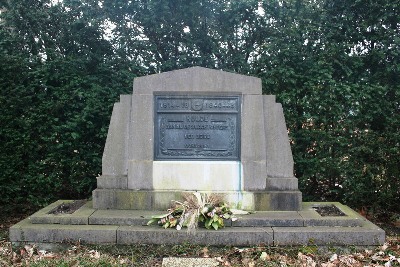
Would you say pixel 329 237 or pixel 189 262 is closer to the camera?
pixel 189 262

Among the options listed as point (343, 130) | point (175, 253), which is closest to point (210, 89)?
point (175, 253)

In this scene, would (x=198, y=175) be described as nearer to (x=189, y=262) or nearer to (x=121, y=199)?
(x=121, y=199)

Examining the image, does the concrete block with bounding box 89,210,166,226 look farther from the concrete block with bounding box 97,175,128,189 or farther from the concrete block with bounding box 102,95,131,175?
the concrete block with bounding box 102,95,131,175

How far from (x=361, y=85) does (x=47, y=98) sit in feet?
19.2

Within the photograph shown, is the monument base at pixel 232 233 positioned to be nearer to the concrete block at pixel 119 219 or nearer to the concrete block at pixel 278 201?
the concrete block at pixel 119 219

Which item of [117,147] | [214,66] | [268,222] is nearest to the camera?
[268,222]

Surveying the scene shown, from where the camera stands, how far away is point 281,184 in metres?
5.98

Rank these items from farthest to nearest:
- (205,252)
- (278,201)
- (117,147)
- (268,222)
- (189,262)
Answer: (117,147) → (278,201) → (268,222) → (205,252) → (189,262)

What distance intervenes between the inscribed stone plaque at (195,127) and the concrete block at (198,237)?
→ 1265 millimetres

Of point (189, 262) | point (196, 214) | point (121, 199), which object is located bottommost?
point (189, 262)

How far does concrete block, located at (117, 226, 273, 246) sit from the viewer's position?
516 cm

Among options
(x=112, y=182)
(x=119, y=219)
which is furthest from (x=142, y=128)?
(x=119, y=219)

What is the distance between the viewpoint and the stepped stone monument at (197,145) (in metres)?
5.95

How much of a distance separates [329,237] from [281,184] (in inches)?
43.5
